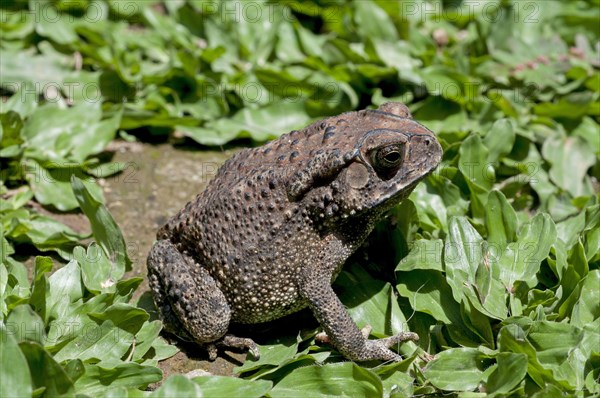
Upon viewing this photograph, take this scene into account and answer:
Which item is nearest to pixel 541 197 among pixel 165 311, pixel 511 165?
pixel 511 165

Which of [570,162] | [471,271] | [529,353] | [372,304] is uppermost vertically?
[570,162]

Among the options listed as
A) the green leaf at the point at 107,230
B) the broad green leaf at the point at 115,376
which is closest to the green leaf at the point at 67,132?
the green leaf at the point at 107,230

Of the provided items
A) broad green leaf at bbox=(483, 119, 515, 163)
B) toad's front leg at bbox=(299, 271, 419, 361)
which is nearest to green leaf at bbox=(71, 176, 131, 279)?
toad's front leg at bbox=(299, 271, 419, 361)

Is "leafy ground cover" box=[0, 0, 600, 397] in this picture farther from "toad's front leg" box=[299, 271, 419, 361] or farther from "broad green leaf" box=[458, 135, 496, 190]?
"toad's front leg" box=[299, 271, 419, 361]

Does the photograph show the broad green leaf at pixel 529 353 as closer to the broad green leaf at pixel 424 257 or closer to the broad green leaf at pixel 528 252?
the broad green leaf at pixel 528 252

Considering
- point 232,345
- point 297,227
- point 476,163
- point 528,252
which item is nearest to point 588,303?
point 528,252

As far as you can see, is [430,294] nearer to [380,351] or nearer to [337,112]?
[380,351]

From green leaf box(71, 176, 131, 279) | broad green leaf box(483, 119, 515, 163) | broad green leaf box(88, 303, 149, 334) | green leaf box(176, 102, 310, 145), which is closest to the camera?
broad green leaf box(88, 303, 149, 334)
